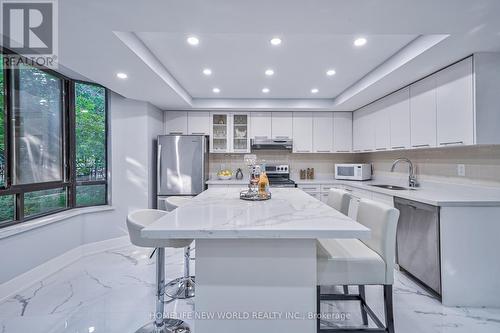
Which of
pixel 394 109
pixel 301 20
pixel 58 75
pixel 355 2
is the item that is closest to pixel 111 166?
pixel 58 75

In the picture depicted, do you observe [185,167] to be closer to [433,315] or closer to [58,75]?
[58,75]

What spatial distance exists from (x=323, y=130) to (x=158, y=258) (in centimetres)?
374

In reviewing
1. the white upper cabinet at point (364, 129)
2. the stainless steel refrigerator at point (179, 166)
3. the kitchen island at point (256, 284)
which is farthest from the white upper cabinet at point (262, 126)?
the kitchen island at point (256, 284)

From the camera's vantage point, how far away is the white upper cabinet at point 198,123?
4.45 metres

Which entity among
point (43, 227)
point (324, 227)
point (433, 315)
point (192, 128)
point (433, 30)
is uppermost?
point (433, 30)

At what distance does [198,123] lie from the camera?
4453 millimetres

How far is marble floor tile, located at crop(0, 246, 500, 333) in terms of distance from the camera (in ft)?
5.90

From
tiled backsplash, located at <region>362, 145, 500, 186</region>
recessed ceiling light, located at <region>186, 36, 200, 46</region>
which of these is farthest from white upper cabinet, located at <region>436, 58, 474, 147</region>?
recessed ceiling light, located at <region>186, 36, 200, 46</region>

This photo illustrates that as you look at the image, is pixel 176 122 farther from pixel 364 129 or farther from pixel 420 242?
pixel 420 242

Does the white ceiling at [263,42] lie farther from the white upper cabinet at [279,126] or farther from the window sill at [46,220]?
the window sill at [46,220]

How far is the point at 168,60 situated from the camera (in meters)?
2.66

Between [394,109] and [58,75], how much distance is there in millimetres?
4357

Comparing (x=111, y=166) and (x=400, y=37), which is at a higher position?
(x=400, y=37)

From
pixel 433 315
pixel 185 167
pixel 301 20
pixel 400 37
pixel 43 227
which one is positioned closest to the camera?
pixel 301 20
